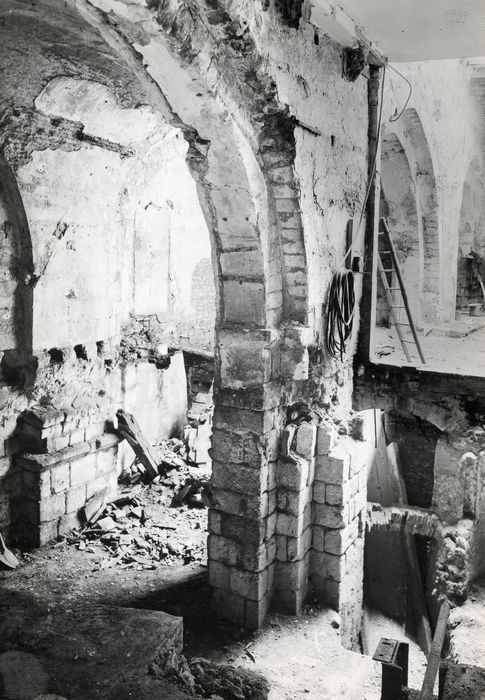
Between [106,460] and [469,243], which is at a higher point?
[469,243]

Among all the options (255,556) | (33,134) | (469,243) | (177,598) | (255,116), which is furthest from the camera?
(469,243)

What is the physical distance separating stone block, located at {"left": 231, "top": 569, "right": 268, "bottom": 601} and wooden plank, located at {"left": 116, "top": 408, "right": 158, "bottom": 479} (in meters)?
2.82

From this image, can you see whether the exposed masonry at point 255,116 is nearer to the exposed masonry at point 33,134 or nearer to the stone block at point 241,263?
the stone block at point 241,263

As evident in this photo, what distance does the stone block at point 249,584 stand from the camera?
495 centimetres

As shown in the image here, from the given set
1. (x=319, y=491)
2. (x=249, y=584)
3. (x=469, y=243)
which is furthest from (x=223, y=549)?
(x=469, y=243)

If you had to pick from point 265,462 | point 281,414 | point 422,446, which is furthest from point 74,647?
point 422,446

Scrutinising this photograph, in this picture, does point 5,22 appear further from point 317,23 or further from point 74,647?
point 74,647

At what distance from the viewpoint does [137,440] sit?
296 inches

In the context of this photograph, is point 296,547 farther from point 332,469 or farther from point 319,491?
point 332,469

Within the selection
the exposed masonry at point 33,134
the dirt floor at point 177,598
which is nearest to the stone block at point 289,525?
the dirt floor at point 177,598

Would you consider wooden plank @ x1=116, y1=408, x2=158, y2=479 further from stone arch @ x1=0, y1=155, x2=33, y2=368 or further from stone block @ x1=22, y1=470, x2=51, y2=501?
stone arch @ x1=0, y1=155, x2=33, y2=368

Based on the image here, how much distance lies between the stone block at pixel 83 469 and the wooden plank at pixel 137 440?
23.3 inches

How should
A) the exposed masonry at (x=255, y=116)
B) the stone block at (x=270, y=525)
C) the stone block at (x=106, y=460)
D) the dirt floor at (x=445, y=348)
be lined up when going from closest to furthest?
the exposed masonry at (x=255, y=116) < the stone block at (x=270, y=525) < the dirt floor at (x=445, y=348) < the stone block at (x=106, y=460)

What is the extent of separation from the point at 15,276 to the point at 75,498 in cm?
262
